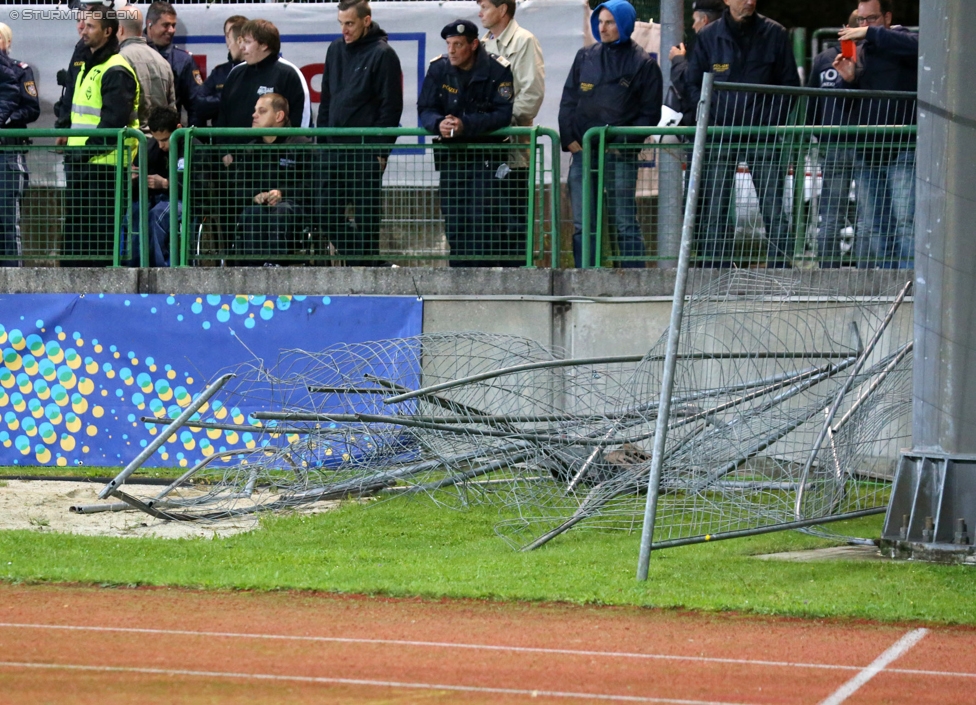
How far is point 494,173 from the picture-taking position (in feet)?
41.7

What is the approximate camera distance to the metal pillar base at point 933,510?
8.68 metres

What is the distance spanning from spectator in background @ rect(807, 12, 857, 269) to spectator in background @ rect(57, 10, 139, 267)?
6706 mm

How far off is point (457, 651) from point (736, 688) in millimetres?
1467

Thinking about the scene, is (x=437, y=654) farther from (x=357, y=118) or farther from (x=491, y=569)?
(x=357, y=118)

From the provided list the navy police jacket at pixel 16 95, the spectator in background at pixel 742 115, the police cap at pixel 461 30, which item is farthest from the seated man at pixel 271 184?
the spectator in background at pixel 742 115

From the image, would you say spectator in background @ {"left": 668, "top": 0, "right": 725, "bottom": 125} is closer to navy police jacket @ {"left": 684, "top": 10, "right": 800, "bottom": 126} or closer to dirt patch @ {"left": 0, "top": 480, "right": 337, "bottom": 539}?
navy police jacket @ {"left": 684, "top": 10, "right": 800, "bottom": 126}

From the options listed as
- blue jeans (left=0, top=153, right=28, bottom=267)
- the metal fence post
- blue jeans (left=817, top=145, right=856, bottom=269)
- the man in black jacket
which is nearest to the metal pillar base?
the metal fence post

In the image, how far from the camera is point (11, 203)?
1335 centimetres

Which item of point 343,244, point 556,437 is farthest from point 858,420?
point 343,244

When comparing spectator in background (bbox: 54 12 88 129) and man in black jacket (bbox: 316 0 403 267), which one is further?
spectator in background (bbox: 54 12 88 129)

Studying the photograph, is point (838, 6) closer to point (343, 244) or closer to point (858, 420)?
point (343, 244)

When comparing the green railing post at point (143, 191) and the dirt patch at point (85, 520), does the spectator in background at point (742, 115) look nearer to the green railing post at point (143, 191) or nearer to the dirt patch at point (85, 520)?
the dirt patch at point (85, 520)

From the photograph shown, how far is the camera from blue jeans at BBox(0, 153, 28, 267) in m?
13.2

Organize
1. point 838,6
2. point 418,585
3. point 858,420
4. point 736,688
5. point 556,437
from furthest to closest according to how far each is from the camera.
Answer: point 838,6 → point 556,437 → point 858,420 → point 418,585 → point 736,688
